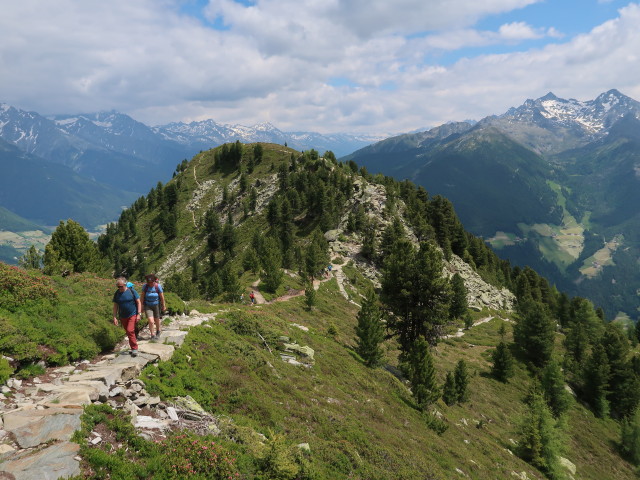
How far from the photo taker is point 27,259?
4059 cm

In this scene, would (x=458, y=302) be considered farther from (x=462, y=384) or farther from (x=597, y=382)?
(x=462, y=384)

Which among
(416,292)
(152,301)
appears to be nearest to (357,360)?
(416,292)

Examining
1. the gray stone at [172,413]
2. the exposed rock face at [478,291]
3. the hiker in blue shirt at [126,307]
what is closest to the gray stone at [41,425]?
the gray stone at [172,413]

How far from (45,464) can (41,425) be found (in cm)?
178

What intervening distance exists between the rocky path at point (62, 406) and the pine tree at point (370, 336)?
1992 centimetres

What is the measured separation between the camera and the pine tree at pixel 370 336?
3186 cm

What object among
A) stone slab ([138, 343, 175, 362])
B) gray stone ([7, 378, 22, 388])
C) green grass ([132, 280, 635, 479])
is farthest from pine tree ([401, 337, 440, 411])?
gray stone ([7, 378, 22, 388])

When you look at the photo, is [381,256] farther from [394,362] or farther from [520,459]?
[520,459]

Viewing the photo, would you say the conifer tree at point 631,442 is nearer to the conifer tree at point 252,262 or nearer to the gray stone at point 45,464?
the conifer tree at point 252,262

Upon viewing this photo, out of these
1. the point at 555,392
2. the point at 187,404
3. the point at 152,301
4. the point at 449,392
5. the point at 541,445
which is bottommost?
the point at 555,392

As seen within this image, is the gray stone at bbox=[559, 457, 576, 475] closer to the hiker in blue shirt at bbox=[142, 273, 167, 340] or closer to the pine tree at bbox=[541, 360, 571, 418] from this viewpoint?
the pine tree at bbox=[541, 360, 571, 418]

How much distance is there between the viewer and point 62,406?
10.6 meters

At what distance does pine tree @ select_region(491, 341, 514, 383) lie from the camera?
51.5 meters

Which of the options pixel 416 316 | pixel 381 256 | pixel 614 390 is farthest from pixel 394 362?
pixel 614 390
